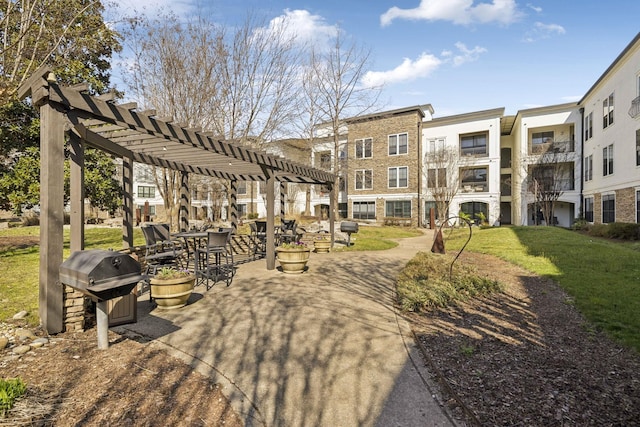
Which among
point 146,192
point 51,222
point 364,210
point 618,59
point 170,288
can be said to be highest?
point 618,59

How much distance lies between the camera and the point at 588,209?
22.5 metres

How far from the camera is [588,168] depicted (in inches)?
899

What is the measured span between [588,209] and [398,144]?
49.0 feet

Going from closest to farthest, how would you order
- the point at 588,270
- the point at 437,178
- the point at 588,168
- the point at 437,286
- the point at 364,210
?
1. the point at 437,286
2. the point at 588,270
3. the point at 588,168
4. the point at 437,178
5. the point at 364,210

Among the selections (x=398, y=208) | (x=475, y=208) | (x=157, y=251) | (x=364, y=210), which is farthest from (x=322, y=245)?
(x=475, y=208)

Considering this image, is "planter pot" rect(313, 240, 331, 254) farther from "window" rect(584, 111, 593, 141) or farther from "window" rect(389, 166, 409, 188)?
"window" rect(584, 111, 593, 141)

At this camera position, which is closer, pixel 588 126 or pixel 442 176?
pixel 588 126

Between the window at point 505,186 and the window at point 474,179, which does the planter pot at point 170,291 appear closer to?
the window at point 474,179

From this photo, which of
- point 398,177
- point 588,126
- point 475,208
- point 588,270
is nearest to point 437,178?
point 398,177

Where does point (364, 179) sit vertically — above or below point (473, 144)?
below

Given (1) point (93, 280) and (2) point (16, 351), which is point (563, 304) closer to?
(1) point (93, 280)

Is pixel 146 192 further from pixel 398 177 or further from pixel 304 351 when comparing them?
pixel 304 351

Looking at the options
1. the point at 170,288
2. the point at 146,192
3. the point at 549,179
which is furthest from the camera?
the point at 146,192

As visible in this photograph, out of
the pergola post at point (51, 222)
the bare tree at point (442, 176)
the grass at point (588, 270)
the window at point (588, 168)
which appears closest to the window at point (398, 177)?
the bare tree at point (442, 176)
